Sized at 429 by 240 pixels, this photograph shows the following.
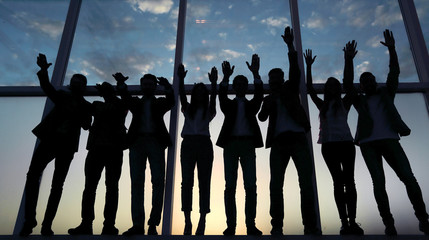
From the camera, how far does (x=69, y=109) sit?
254 centimetres

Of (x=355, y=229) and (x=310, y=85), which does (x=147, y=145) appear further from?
(x=355, y=229)

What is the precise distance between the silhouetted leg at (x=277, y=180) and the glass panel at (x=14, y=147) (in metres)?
2.45

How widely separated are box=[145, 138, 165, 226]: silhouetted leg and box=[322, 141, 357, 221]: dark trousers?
4.51 feet

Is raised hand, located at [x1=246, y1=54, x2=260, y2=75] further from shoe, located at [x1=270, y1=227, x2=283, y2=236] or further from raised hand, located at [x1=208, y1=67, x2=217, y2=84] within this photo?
shoe, located at [x1=270, y1=227, x2=283, y2=236]

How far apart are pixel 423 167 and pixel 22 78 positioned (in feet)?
14.3

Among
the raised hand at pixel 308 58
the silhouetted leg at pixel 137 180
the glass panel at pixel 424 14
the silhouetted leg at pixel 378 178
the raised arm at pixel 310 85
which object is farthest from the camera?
the glass panel at pixel 424 14

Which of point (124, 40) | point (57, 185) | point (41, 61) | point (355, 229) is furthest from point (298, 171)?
point (124, 40)

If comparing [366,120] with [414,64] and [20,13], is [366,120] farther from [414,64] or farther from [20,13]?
[20,13]

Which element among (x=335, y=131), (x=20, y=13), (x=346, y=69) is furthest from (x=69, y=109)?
(x=346, y=69)

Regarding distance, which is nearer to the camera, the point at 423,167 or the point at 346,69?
the point at 346,69

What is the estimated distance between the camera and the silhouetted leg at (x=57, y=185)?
2.25 meters

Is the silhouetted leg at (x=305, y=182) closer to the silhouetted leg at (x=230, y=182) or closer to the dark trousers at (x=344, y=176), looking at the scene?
the dark trousers at (x=344, y=176)

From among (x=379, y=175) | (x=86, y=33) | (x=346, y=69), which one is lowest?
(x=379, y=175)

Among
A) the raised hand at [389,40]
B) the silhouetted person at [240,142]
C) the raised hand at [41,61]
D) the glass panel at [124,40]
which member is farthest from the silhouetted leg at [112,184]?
the raised hand at [389,40]
